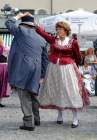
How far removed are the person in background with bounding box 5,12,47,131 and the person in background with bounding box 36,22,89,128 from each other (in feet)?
1.31

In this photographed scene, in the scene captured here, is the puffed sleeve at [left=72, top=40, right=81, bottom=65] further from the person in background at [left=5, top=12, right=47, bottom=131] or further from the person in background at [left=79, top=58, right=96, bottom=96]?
the person in background at [left=79, top=58, right=96, bottom=96]

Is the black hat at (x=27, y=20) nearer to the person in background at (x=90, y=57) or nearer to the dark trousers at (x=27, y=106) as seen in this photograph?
the dark trousers at (x=27, y=106)

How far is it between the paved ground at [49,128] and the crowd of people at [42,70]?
176 millimetres

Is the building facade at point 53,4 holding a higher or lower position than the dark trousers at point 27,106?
lower

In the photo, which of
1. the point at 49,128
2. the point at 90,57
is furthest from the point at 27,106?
the point at 90,57

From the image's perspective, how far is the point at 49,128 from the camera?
9.14 meters

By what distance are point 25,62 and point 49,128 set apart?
1.15m

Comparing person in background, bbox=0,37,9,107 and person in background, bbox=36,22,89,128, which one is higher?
person in background, bbox=36,22,89,128

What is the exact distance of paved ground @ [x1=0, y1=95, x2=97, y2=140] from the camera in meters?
8.47

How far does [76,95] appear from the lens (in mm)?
9195

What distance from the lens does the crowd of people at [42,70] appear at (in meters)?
8.74

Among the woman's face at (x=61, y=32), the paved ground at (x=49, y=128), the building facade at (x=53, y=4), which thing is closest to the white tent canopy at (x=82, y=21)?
the paved ground at (x=49, y=128)

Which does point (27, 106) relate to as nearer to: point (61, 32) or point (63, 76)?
point (63, 76)

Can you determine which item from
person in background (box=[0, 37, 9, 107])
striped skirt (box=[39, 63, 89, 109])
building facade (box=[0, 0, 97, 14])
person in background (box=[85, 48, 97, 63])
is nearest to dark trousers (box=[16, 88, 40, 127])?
striped skirt (box=[39, 63, 89, 109])
